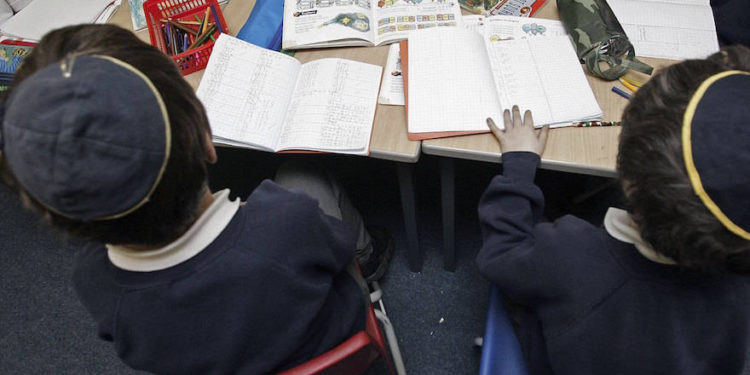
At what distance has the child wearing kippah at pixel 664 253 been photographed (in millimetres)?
557

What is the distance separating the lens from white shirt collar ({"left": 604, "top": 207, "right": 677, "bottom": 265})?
0.65 m

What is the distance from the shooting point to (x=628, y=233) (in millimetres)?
682

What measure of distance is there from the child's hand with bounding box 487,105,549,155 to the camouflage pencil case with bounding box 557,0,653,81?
23 centimetres

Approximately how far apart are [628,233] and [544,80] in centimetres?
47

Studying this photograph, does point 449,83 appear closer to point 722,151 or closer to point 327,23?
point 327,23

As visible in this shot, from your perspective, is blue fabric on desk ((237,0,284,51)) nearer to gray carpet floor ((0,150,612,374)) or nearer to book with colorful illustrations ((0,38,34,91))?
gray carpet floor ((0,150,612,374))

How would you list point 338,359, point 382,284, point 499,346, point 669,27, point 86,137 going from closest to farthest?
point 86,137 < point 338,359 < point 499,346 < point 669,27 < point 382,284

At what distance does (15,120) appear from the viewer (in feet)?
1.73

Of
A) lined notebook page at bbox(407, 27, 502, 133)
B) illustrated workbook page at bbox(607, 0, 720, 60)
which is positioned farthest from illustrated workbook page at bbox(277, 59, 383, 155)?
illustrated workbook page at bbox(607, 0, 720, 60)

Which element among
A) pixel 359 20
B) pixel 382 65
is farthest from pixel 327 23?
pixel 382 65

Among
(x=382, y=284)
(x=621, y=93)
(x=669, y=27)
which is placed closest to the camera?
(x=621, y=93)

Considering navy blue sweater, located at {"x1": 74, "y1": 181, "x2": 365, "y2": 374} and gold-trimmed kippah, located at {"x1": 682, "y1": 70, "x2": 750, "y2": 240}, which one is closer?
gold-trimmed kippah, located at {"x1": 682, "y1": 70, "x2": 750, "y2": 240}

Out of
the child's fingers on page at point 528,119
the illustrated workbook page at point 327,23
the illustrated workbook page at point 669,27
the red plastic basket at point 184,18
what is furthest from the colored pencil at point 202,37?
the illustrated workbook page at point 669,27

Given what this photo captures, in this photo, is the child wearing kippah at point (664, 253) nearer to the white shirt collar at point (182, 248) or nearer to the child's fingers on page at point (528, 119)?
the child's fingers on page at point (528, 119)
